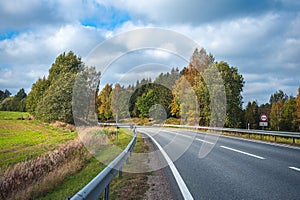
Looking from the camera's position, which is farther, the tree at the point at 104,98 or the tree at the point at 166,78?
the tree at the point at 166,78

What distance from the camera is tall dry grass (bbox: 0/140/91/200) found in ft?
20.6

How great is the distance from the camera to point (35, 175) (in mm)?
8062

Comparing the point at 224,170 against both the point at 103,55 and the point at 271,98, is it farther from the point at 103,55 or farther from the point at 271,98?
the point at 271,98

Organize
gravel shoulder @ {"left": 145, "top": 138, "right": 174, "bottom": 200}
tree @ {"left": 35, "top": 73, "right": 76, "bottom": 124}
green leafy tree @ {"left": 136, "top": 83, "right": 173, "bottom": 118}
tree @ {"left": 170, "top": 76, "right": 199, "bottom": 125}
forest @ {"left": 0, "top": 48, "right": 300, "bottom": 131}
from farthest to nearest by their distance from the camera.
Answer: green leafy tree @ {"left": 136, "top": 83, "right": 173, "bottom": 118}
tree @ {"left": 170, "top": 76, "right": 199, "bottom": 125}
tree @ {"left": 35, "top": 73, "right": 76, "bottom": 124}
forest @ {"left": 0, "top": 48, "right": 300, "bottom": 131}
gravel shoulder @ {"left": 145, "top": 138, "right": 174, "bottom": 200}

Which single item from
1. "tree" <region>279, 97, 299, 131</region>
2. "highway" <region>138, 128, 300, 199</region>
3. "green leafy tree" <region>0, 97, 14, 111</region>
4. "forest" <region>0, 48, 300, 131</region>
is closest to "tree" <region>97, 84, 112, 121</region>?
"forest" <region>0, 48, 300, 131</region>

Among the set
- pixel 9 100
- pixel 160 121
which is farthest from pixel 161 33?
pixel 9 100

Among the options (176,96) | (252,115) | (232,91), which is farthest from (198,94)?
(252,115)

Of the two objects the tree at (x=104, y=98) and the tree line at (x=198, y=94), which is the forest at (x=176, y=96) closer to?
the tree line at (x=198, y=94)

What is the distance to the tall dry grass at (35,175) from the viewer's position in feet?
20.6

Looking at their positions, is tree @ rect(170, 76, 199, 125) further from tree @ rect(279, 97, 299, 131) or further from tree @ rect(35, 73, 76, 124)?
tree @ rect(279, 97, 299, 131)

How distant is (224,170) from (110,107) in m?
16.1

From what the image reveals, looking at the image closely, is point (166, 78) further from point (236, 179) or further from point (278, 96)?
point (278, 96)

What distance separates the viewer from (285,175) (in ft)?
19.9

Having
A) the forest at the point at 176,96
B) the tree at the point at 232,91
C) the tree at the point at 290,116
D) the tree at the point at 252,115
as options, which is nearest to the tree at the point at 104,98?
the forest at the point at 176,96
